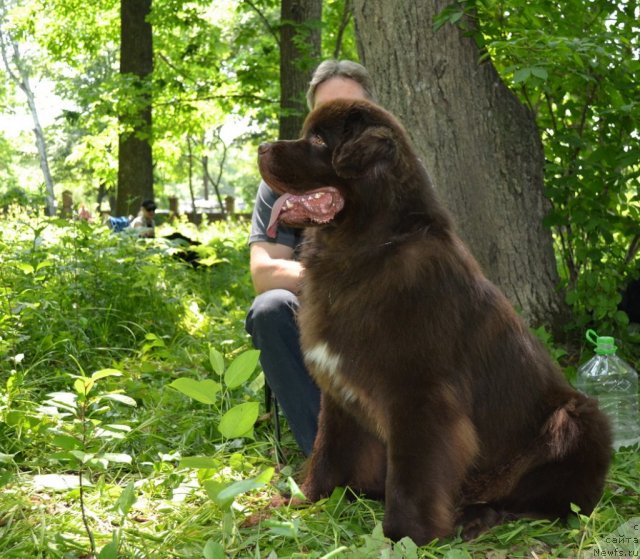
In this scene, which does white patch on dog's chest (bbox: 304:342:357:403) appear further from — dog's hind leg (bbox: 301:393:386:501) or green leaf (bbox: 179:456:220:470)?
green leaf (bbox: 179:456:220:470)

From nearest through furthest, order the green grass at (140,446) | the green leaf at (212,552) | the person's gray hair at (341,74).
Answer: the green leaf at (212,552) → the green grass at (140,446) → the person's gray hair at (341,74)

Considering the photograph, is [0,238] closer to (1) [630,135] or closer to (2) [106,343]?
(2) [106,343]

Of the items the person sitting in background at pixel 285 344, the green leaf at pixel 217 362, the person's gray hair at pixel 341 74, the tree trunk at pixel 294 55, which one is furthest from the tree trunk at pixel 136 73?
the green leaf at pixel 217 362

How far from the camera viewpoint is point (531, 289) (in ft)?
14.9

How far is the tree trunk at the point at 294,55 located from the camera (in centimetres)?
949

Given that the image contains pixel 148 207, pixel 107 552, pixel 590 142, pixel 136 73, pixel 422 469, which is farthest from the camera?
pixel 136 73

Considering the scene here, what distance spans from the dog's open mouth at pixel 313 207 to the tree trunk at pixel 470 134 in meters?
2.01

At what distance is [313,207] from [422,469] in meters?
1.01

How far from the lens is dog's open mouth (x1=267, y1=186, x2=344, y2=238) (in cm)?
260

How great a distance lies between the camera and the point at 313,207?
2621 mm

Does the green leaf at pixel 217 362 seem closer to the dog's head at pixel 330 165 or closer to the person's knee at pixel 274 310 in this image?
the dog's head at pixel 330 165

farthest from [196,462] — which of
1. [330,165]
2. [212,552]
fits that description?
[330,165]

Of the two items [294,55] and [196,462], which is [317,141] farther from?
[294,55]

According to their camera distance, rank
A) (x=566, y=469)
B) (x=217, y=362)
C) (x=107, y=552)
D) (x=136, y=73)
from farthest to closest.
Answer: (x=136, y=73), (x=566, y=469), (x=217, y=362), (x=107, y=552)
